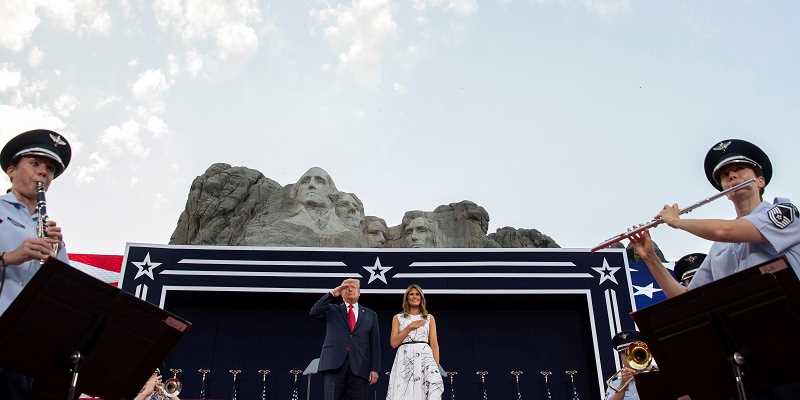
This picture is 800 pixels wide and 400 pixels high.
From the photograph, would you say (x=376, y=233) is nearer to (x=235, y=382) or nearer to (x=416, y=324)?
(x=235, y=382)

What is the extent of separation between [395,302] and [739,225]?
802cm

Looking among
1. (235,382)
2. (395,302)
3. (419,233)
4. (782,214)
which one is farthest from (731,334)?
(419,233)

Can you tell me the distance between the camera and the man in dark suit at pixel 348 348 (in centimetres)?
689

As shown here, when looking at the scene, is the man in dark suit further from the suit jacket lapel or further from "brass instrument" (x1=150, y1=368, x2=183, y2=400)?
"brass instrument" (x1=150, y1=368, x2=183, y2=400)

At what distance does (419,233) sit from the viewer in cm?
1319

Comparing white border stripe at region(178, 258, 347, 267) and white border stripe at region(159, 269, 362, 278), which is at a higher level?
white border stripe at region(178, 258, 347, 267)

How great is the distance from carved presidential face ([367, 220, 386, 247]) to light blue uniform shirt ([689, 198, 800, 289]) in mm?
10432

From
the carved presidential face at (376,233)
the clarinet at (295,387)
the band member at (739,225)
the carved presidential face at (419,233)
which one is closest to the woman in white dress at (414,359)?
the clarinet at (295,387)

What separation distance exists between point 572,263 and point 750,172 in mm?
7191

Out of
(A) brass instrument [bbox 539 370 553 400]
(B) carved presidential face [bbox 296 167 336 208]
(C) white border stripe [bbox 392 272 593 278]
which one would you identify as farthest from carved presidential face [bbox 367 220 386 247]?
(A) brass instrument [bbox 539 370 553 400]

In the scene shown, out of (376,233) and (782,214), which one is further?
(376,233)

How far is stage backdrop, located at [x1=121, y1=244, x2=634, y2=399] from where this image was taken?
10195 mm

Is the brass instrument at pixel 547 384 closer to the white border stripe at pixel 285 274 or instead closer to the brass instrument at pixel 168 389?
the white border stripe at pixel 285 274

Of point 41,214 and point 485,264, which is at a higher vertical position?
point 485,264
